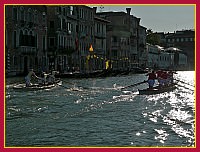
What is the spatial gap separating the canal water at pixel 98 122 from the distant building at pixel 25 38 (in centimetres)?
1872

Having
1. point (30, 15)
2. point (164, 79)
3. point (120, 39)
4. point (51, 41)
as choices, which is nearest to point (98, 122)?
point (164, 79)

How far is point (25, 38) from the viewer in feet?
131

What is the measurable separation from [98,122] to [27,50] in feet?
92.5

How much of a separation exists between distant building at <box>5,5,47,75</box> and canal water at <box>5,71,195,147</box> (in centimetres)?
1872

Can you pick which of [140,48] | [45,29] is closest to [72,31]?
[45,29]

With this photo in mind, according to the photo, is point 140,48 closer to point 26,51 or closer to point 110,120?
point 26,51

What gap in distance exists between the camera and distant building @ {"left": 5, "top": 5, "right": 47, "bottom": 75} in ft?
123

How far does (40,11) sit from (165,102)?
90.3ft

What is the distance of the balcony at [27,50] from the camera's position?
38469 millimetres

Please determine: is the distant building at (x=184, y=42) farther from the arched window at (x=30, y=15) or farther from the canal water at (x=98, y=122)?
the canal water at (x=98, y=122)

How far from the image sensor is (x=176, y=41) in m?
116

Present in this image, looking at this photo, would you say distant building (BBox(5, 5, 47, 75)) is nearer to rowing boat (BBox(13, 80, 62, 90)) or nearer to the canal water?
rowing boat (BBox(13, 80, 62, 90))

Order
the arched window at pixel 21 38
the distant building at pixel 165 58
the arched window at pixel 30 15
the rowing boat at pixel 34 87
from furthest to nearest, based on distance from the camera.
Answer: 1. the distant building at pixel 165 58
2. the arched window at pixel 30 15
3. the arched window at pixel 21 38
4. the rowing boat at pixel 34 87

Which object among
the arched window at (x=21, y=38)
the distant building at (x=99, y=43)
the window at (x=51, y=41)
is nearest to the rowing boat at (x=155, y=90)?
the arched window at (x=21, y=38)
